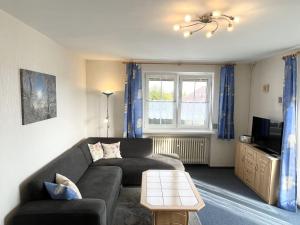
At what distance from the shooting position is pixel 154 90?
5301 millimetres

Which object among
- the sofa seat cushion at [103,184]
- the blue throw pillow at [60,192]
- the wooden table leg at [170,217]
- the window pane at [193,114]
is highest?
the window pane at [193,114]

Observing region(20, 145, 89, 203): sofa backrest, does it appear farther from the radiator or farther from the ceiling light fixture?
the ceiling light fixture

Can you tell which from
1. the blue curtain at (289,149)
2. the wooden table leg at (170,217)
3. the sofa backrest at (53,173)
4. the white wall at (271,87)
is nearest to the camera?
the sofa backrest at (53,173)

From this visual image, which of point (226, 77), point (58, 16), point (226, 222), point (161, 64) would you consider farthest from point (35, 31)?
point (226, 77)

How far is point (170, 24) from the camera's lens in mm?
2363

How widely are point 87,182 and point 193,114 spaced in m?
3.03

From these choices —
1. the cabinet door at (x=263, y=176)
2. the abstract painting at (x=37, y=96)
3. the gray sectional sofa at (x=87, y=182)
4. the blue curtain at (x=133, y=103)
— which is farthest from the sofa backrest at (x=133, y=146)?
the cabinet door at (x=263, y=176)

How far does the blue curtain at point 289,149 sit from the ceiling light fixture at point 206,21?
1.60 m

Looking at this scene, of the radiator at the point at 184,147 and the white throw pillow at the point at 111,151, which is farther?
the radiator at the point at 184,147

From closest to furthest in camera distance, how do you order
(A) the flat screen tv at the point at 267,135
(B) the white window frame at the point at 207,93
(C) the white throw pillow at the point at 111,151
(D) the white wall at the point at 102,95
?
(A) the flat screen tv at the point at 267,135
(C) the white throw pillow at the point at 111,151
(D) the white wall at the point at 102,95
(B) the white window frame at the point at 207,93

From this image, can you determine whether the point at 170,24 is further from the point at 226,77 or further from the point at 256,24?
the point at 226,77

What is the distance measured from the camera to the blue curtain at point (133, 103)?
4898 mm

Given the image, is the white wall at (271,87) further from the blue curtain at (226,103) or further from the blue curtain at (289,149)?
the blue curtain at (226,103)

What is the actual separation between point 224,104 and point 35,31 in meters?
3.88
